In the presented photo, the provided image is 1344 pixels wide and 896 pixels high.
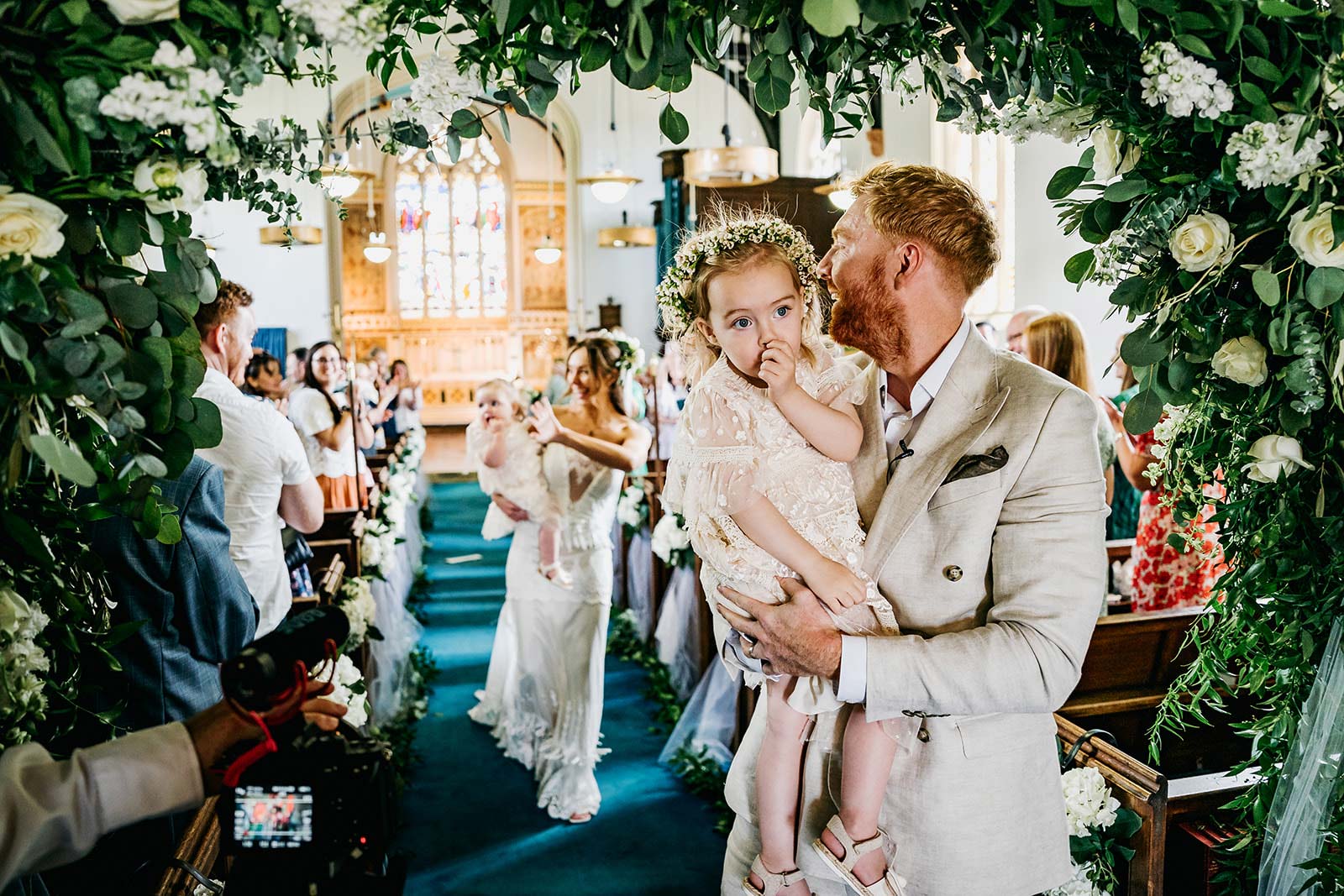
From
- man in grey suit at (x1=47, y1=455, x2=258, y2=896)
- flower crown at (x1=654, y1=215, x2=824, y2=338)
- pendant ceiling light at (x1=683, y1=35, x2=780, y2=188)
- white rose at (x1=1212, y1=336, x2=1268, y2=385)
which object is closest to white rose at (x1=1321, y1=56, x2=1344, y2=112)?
white rose at (x1=1212, y1=336, x2=1268, y2=385)

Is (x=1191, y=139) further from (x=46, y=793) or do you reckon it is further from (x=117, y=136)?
(x=46, y=793)

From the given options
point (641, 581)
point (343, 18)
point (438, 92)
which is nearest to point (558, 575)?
point (641, 581)

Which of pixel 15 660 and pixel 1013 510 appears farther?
pixel 1013 510

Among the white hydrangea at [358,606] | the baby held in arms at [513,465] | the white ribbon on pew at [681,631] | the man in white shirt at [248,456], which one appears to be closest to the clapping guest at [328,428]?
the white hydrangea at [358,606]

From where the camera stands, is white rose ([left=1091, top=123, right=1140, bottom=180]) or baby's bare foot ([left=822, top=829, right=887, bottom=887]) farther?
baby's bare foot ([left=822, top=829, right=887, bottom=887])

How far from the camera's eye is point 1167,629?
121 inches

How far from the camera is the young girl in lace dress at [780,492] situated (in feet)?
6.18

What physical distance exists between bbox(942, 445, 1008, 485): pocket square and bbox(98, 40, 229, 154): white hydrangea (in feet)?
4.23

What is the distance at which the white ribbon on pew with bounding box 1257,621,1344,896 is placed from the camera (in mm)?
1736

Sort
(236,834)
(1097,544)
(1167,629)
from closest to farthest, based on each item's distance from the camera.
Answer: (236,834) → (1097,544) → (1167,629)

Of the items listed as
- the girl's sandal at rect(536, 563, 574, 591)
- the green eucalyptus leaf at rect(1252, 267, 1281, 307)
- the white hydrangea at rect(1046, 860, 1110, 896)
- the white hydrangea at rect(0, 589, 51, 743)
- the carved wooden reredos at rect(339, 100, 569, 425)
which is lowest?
the white hydrangea at rect(1046, 860, 1110, 896)

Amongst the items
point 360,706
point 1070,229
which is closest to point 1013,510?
point 1070,229

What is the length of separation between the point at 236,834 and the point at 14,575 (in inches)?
22.2

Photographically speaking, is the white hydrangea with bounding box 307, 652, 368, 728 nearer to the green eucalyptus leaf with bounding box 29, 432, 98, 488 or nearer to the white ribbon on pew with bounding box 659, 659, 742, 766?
the white ribbon on pew with bounding box 659, 659, 742, 766
